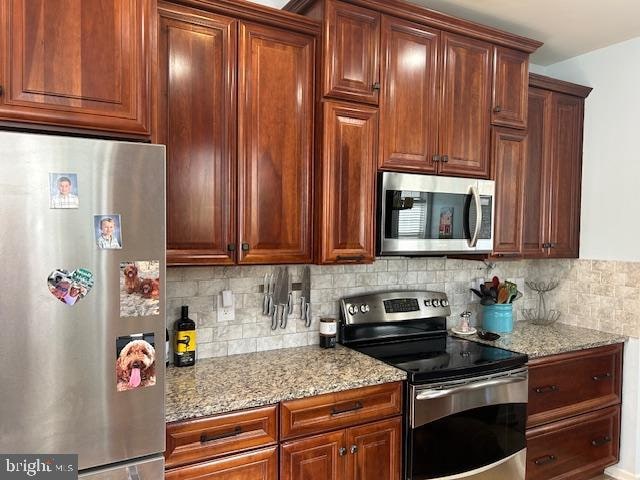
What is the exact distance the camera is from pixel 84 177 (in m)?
1.32

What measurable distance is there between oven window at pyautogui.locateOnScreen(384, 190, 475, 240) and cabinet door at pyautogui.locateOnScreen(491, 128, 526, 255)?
0.32m

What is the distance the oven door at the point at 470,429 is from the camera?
2146 millimetres

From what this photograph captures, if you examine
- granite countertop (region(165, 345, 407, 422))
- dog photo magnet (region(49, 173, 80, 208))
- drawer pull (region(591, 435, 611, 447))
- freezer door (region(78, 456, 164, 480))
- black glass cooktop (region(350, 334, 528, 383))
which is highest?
dog photo magnet (region(49, 173, 80, 208))

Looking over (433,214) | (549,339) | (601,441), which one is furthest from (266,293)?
(601,441)

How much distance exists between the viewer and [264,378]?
202 centimetres

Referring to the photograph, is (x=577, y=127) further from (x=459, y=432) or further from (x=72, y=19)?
(x=72, y=19)

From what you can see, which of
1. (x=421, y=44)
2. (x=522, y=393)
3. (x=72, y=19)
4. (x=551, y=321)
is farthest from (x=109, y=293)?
(x=551, y=321)

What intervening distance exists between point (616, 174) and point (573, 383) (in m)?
1.43

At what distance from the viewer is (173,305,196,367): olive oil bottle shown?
215cm

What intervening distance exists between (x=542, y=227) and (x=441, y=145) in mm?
1145

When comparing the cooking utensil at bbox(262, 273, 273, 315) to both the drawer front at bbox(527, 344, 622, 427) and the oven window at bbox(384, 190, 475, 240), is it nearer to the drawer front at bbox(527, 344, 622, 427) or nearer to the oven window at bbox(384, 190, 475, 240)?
the oven window at bbox(384, 190, 475, 240)

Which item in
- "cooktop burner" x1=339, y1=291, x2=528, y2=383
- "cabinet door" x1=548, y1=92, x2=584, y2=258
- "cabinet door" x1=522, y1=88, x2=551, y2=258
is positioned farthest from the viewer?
"cabinet door" x1=548, y1=92, x2=584, y2=258

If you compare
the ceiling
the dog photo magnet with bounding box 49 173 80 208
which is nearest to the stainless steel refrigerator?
the dog photo magnet with bounding box 49 173 80 208

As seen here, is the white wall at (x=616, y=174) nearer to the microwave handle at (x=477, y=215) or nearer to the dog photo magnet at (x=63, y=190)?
the microwave handle at (x=477, y=215)
